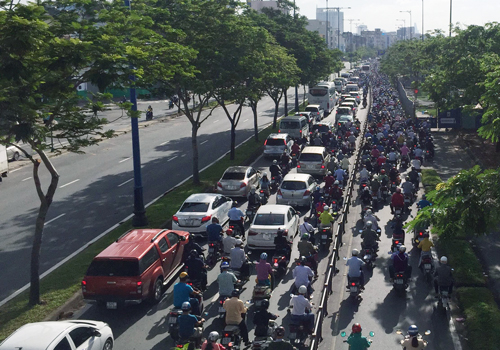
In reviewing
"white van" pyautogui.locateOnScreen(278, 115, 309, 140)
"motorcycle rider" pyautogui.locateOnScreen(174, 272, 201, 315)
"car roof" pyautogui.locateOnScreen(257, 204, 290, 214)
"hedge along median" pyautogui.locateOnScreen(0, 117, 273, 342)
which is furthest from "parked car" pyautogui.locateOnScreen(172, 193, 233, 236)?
"white van" pyautogui.locateOnScreen(278, 115, 309, 140)

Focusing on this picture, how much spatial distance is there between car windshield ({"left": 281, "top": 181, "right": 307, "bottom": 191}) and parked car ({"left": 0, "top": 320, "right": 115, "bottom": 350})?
43.7 ft

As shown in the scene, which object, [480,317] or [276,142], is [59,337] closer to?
[480,317]

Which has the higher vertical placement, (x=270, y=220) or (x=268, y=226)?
(x=270, y=220)

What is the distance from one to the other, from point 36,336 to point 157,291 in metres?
4.93

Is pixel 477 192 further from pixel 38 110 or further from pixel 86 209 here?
pixel 86 209

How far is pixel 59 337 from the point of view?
1049 centimetres

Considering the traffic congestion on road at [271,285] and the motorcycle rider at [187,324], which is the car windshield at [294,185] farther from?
the motorcycle rider at [187,324]

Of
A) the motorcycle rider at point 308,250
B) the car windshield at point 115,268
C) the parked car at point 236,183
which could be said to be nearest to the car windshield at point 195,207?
the motorcycle rider at point 308,250

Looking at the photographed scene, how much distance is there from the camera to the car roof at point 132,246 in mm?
14406

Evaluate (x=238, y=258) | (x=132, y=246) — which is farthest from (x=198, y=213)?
(x=132, y=246)

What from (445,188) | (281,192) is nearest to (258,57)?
(281,192)

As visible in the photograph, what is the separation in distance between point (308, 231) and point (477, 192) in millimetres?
8355

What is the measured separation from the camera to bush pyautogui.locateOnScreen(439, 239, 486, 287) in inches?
642

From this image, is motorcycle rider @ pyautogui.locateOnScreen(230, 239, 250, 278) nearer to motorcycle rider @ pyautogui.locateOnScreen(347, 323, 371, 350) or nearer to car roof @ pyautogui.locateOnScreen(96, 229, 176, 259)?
car roof @ pyautogui.locateOnScreen(96, 229, 176, 259)
